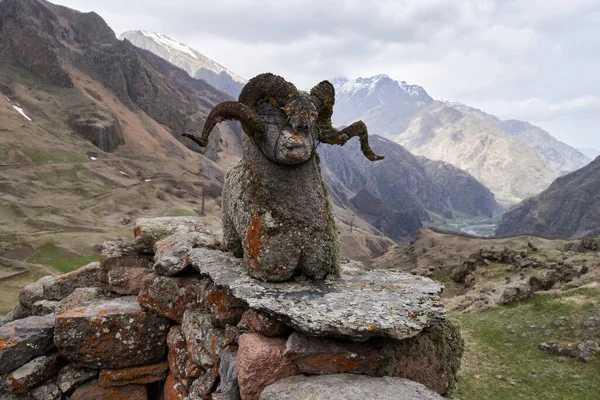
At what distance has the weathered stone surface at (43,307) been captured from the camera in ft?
33.3

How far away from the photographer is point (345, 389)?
516cm

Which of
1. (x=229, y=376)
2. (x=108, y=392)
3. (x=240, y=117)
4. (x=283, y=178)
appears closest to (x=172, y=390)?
(x=108, y=392)

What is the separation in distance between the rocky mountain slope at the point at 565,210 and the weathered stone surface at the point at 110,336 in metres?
158

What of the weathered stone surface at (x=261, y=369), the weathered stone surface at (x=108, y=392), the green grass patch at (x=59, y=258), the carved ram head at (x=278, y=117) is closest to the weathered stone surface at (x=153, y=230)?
the weathered stone surface at (x=108, y=392)

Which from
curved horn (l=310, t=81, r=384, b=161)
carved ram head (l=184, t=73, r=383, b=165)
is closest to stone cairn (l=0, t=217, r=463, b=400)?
carved ram head (l=184, t=73, r=383, b=165)

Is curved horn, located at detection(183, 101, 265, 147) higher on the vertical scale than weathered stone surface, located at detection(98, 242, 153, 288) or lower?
higher

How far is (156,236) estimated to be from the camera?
1027 cm

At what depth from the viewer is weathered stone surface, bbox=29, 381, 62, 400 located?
7.56 m

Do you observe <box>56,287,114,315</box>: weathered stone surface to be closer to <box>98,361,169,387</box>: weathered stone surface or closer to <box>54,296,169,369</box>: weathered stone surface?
<box>54,296,169,369</box>: weathered stone surface

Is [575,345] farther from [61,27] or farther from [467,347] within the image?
[61,27]

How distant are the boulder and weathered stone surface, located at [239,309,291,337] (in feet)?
14.8

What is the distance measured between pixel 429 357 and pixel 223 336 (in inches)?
143

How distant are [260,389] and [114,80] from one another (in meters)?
149

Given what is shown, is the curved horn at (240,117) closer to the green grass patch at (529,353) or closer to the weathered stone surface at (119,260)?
the weathered stone surface at (119,260)
